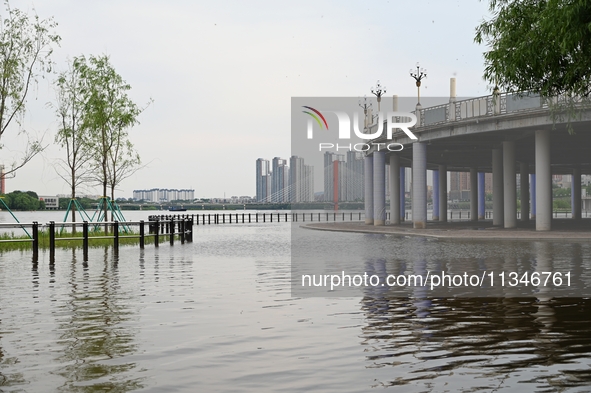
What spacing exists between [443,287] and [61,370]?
9754 millimetres

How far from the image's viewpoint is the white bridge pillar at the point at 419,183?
173 feet

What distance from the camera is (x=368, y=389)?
23.0ft

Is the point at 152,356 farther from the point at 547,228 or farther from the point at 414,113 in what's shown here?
the point at 414,113

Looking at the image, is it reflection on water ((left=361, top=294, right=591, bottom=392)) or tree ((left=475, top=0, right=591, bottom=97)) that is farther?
tree ((left=475, top=0, right=591, bottom=97))

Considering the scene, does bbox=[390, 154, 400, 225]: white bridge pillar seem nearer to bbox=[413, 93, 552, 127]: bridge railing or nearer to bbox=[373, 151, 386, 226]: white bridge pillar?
bbox=[373, 151, 386, 226]: white bridge pillar

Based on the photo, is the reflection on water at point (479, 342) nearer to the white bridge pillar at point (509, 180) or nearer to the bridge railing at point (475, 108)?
the bridge railing at point (475, 108)

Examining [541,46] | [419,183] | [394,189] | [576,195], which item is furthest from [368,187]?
[541,46]

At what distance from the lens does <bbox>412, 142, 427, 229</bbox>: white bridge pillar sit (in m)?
52.9

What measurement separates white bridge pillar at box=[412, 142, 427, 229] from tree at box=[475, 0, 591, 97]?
1270 inches

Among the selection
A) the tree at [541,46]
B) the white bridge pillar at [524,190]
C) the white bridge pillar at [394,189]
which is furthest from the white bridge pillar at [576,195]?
the tree at [541,46]

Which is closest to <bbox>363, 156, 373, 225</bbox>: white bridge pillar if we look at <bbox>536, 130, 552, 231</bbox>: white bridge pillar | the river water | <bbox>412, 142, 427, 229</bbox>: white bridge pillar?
<bbox>412, 142, 427, 229</bbox>: white bridge pillar

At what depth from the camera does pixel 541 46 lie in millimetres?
18141

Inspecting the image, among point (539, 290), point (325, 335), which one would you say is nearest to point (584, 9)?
point (539, 290)

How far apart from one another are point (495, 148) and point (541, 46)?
4099cm
